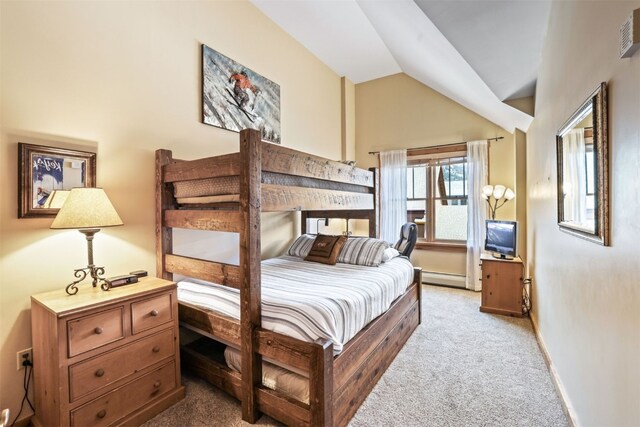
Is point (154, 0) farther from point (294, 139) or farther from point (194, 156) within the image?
point (294, 139)

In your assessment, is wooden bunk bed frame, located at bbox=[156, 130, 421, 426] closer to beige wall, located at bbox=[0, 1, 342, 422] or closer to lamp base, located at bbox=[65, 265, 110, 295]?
beige wall, located at bbox=[0, 1, 342, 422]

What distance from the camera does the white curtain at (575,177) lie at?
1.48 metres

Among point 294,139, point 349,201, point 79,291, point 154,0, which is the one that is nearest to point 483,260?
point 349,201

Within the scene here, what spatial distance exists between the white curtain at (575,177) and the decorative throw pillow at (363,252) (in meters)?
1.55

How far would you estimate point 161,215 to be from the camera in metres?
2.31

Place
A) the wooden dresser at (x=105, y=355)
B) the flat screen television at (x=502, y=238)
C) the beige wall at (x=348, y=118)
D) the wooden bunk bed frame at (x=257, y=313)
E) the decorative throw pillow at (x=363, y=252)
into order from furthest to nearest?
the beige wall at (x=348, y=118) < the flat screen television at (x=502, y=238) < the decorative throw pillow at (x=363, y=252) < the wooden bunk bed frame at (x=257, y=313) < the wooden dresser at (x=105, y=355)

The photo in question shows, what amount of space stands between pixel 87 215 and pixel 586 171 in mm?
2701

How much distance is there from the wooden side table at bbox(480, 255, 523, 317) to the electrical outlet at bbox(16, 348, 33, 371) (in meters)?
4.07

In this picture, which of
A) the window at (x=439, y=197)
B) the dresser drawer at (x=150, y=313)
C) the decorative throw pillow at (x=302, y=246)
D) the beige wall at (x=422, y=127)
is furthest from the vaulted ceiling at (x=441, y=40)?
the dresser drawer at (x=150, y=313)

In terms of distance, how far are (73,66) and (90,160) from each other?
620mm

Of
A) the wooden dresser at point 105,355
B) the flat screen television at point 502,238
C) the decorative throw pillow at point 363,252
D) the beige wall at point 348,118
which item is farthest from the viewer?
the beige wall at point 348,118

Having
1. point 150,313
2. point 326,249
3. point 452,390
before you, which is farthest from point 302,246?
point 452,390

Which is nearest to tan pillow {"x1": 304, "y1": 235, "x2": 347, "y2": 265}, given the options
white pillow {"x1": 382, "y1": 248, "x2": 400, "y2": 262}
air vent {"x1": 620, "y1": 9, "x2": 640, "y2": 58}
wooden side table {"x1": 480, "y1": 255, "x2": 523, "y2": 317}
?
white pillow {"x1": 382, "y1": 248, "x2": 400, "y2": 262}

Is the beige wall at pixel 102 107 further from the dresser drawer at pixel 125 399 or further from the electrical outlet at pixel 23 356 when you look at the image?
the dresser drawer at pixel 125 399
